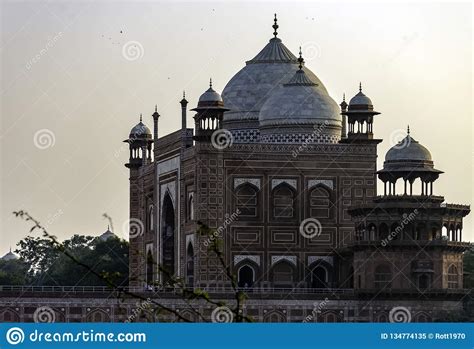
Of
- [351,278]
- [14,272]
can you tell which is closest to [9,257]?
[14,272]

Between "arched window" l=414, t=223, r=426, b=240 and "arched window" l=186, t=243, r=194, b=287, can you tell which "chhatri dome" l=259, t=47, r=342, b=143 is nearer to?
"arched window" l=186, t=243, r=194, b=287

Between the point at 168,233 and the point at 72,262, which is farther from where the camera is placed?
the point at 72,262

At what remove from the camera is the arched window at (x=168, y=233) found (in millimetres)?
61875

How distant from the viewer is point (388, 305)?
5316cm

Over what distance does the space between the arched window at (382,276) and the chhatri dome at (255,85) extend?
30.3 feet

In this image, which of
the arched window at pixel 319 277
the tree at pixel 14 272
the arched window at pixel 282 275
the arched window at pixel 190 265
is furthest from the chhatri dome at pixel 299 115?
the tree at pixel 14 272

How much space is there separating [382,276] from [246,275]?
626 cm

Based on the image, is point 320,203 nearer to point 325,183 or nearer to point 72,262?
point 325,183

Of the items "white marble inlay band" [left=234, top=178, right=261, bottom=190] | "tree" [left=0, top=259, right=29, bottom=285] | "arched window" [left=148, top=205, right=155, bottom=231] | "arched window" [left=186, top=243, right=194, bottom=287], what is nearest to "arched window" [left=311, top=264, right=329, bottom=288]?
"white marble inlay band" [left=234, top=178, right=261, bottom=190]

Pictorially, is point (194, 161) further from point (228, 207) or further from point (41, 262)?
point (41, 262)

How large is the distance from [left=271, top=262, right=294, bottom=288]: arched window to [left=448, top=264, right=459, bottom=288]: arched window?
6.20 meters

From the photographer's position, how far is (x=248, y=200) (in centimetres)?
5819

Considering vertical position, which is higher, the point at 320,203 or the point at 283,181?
the point at 283,181

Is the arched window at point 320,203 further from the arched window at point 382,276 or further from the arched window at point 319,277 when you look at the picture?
the arched window at point 382,276
